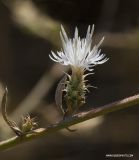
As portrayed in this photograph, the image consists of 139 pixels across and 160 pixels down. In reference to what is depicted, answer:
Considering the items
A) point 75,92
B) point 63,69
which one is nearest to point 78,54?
point 75,92

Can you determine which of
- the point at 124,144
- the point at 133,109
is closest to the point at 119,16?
the point at 133,109

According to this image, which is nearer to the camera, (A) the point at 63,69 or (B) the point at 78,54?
(B) the point at 78,54

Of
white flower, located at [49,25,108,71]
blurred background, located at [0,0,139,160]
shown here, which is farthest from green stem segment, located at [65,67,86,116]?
blurred background, located at [0,0,139,160]

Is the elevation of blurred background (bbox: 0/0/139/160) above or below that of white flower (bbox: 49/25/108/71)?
above

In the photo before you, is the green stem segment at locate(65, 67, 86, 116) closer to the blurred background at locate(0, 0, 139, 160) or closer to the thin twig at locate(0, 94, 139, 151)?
the thin twig at locate(0, 94, 139, 151)

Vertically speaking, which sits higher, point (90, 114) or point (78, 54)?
point (78, 54)

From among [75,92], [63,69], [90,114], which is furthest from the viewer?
[63,69]

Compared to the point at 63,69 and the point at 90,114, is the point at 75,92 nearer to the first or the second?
the point at 90,114

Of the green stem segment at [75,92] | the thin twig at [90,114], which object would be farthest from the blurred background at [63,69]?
the thin twig at [90,114]

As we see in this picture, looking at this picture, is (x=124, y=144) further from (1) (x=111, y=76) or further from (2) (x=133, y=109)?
(1) (x=111, y=76)
